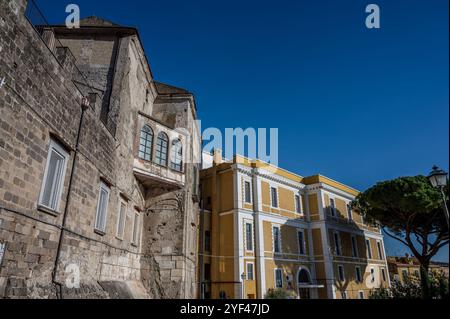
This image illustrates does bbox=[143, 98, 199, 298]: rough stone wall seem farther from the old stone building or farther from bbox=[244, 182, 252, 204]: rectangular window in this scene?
bbox=[244, 182, 252, 204]: rectangular window

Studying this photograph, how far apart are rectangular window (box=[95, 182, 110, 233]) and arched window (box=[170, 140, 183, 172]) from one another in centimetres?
487

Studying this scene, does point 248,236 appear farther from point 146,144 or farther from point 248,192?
point 146,144

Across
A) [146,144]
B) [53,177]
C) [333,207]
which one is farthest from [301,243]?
[53,177]

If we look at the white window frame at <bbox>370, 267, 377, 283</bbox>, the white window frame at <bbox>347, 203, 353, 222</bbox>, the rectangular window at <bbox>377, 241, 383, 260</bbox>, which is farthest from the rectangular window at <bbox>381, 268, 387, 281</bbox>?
the white window frame at <bbox>347, 203, 353, 222</bbox>

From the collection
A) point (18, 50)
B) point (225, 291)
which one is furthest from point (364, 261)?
point (18, 50)

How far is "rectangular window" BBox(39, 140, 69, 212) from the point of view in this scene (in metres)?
6.93

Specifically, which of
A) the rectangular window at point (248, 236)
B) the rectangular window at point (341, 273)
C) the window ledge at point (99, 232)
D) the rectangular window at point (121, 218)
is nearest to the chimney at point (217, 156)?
the rectangular window at point (248, 236)

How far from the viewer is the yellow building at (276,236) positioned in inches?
884

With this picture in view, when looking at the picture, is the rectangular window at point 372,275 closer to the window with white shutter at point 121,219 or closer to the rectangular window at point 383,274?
the rectangular window at point 383,274

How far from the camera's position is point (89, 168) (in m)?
8.85

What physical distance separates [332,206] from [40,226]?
93.8ft

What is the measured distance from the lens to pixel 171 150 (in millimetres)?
14938
